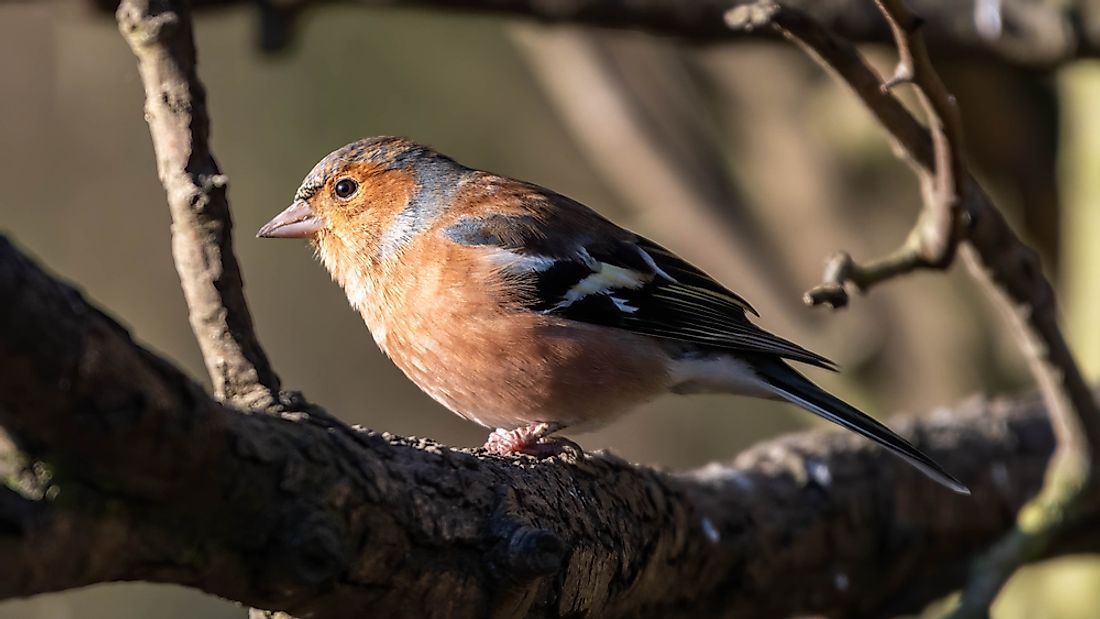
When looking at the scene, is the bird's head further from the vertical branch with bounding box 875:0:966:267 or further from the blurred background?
the vertical branch with bounding box 875:0:966:267

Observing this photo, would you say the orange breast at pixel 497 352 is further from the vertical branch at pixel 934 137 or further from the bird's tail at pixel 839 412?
the vertical branch at pixel 934 137

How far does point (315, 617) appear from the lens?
2.12 meters

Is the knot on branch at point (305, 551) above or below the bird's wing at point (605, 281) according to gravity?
above

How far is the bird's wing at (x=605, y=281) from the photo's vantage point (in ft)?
13.0

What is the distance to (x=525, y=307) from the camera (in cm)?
384

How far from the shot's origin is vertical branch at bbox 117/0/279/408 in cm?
268

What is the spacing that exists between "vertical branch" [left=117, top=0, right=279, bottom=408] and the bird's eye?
1515 mm

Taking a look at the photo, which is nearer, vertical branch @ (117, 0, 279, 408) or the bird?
vertical branch @ (117, 0, 279, 408)

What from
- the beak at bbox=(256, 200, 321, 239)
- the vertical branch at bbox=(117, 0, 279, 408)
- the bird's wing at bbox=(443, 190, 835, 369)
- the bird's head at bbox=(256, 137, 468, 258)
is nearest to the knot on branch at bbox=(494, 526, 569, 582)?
the vertical branch at bbox=(117, 0, 279, 408)

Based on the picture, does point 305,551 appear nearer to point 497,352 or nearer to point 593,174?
point 497,352

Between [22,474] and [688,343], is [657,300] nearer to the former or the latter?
[688,343]

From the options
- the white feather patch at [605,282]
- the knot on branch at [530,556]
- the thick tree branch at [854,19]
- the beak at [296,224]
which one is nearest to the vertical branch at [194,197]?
the knot on branch at [530,556]

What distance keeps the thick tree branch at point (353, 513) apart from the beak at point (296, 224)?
1.65 meters

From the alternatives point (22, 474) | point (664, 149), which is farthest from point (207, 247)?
point (664, 149)
